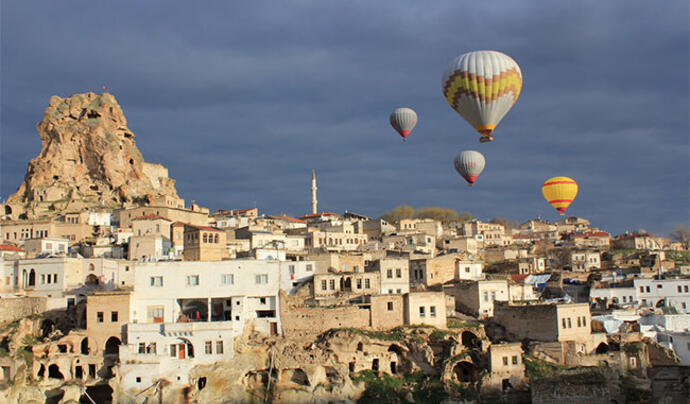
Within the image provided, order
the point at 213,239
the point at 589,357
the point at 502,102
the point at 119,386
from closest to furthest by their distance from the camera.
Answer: the point at 119,386 < the point at 589,357 < the point at 502,102 < the point at 213,239

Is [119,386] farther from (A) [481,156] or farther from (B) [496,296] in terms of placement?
(A) [481,156]

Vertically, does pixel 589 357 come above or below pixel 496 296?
below

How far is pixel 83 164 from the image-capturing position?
9188 cm

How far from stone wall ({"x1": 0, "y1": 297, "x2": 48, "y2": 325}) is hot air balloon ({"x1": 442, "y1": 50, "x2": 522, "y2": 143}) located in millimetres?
27653

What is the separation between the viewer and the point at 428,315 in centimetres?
4516

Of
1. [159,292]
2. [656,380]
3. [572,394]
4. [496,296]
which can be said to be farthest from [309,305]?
[656,380]

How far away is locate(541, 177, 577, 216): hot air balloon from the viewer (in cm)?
5881

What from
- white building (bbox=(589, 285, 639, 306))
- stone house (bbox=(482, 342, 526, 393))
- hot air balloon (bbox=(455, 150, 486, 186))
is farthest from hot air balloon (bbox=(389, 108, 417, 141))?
stone house (bbox=(482, 342, 526, 393))

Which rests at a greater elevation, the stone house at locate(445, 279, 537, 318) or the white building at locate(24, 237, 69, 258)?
the white building at locate(24, 237, 69, 258)

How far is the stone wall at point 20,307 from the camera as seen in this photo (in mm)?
45219

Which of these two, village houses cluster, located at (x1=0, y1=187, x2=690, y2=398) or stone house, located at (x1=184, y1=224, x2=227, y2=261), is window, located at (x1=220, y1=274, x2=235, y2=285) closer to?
village houses cluster, located at (x1=0, y1=187, x2=690, y2=398)

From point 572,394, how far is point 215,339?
18867 mm

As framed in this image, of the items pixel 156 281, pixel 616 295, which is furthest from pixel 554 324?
pixel 156 281

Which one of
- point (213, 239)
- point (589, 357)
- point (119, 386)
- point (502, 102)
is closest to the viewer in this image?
point (119, 386)
